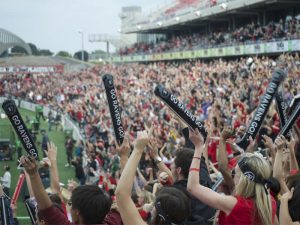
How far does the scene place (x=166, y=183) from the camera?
4879mm

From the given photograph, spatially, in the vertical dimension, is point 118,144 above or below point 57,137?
above

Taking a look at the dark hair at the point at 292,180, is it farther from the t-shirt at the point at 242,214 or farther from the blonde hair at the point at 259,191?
the t-shirt at the point at 242,214

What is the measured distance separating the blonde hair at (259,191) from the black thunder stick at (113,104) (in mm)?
1149

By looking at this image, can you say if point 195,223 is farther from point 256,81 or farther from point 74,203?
point 256,81

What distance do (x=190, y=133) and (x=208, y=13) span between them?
37.9 metres

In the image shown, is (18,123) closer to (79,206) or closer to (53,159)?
(53,159)

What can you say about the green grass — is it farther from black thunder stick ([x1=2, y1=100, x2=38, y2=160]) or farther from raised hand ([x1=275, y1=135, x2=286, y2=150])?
raised hand ([x1=275, y1=135, x2=286, y2=150])

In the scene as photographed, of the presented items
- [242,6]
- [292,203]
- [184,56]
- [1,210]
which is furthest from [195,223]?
[184,56]

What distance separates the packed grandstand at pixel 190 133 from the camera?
344 cm

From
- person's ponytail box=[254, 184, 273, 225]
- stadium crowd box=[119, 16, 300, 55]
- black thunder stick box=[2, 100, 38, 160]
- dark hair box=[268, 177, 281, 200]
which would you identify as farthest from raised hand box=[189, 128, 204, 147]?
stadium crowd box=[119, 16, 300, 55]

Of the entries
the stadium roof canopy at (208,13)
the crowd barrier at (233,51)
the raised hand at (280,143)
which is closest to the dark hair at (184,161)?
the raised hand at (280,143)

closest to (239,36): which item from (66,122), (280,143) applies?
(66,122)

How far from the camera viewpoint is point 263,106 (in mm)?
5102

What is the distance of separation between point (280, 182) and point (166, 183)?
40.4 inches
